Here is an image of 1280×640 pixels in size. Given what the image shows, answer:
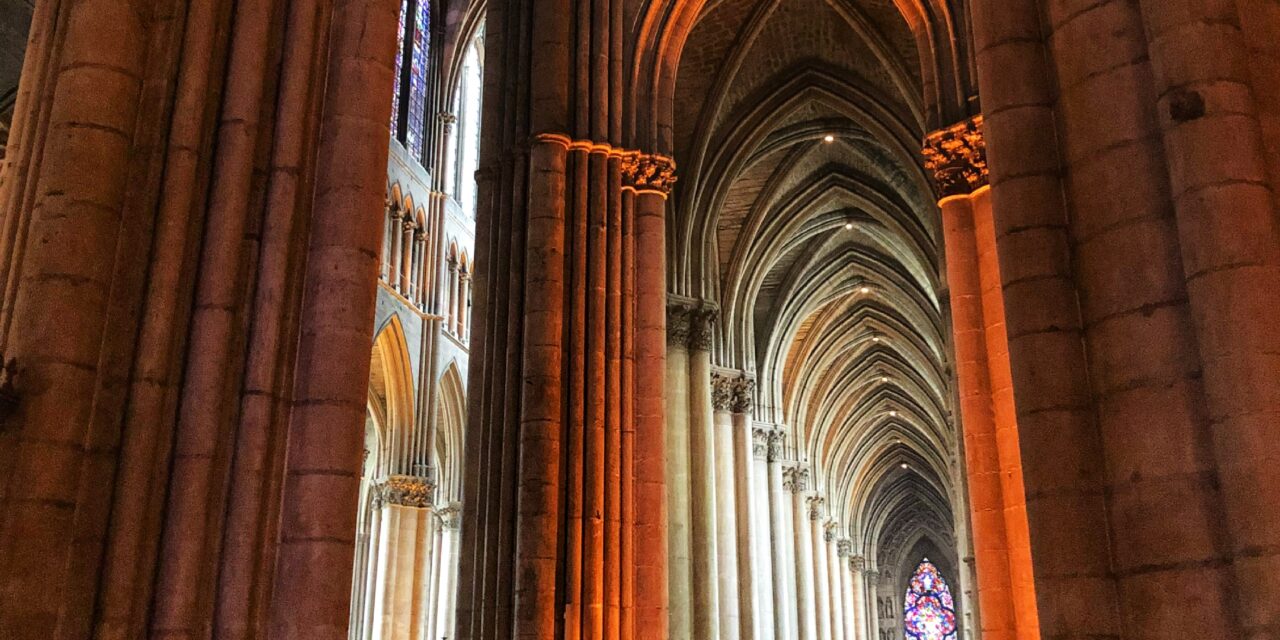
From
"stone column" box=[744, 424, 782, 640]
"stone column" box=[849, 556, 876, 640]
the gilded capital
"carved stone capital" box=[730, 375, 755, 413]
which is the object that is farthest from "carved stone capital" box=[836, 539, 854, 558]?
the gilded capital

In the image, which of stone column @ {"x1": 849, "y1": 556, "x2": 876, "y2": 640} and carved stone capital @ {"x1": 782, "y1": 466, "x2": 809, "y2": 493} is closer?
carved stone capital @ {"x1": 782, "y1": 466, "x2": 809, "y2": 493}

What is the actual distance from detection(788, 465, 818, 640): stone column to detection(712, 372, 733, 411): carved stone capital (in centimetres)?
A: 643

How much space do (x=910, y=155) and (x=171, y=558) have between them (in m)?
17.0

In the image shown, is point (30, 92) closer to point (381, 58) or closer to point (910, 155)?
point (381, 58)

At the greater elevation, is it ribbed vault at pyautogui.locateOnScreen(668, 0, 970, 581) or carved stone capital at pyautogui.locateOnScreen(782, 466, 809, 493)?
ribbed vault at pyautogui.locateOnScreen(668, 0, 970, 581)

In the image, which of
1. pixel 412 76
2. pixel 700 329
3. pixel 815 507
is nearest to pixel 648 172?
pixel 700 329

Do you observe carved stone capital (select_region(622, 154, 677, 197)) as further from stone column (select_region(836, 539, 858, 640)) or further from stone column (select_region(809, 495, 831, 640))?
stone column (select_region(836, 539, 858, 640))

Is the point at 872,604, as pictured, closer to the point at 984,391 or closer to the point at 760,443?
the point at 760,443

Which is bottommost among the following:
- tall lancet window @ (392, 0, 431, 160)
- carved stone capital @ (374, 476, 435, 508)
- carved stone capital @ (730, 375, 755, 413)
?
carved stone capital @ (374, 476, 435, 508)

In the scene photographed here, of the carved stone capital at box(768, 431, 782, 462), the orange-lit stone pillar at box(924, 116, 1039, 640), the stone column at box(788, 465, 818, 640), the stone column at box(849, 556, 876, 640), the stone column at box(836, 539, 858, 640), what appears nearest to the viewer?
the orange-lit stone pillar at box(924, 116, 1039, 640)

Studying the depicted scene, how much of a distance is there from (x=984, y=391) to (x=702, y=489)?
6997 mm

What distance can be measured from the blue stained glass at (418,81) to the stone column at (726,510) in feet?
24.9

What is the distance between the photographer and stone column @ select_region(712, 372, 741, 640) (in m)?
17.5

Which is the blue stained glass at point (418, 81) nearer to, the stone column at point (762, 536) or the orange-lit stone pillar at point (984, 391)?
the stone column at point (762, 536)
